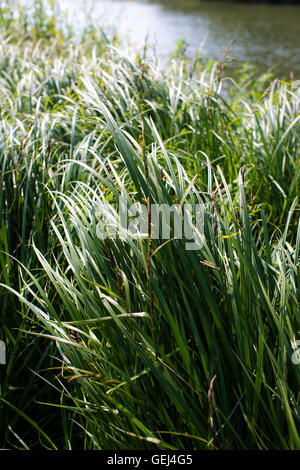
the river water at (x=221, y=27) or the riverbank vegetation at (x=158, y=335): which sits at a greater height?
the river water at (x=221, y=27)

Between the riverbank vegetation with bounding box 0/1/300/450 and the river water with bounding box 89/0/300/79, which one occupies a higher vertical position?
the river water with bounding box 89/0/300/79

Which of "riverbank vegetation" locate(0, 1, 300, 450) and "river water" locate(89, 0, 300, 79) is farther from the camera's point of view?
"river water" locate(89, 0, 300, 79)

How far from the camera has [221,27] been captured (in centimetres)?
1529

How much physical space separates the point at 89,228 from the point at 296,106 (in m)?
2.13

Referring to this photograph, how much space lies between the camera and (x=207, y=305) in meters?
1.32

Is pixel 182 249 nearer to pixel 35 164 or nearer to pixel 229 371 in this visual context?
pixel 229 371

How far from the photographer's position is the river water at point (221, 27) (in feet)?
31.3

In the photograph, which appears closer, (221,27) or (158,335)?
(158,335)

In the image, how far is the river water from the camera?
9.53m

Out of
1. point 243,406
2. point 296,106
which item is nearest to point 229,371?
point 243,406

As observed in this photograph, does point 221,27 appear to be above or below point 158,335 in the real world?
above

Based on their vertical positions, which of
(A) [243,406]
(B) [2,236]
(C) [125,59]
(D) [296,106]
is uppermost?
(C) [125,59]

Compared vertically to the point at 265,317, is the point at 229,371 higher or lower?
lower
